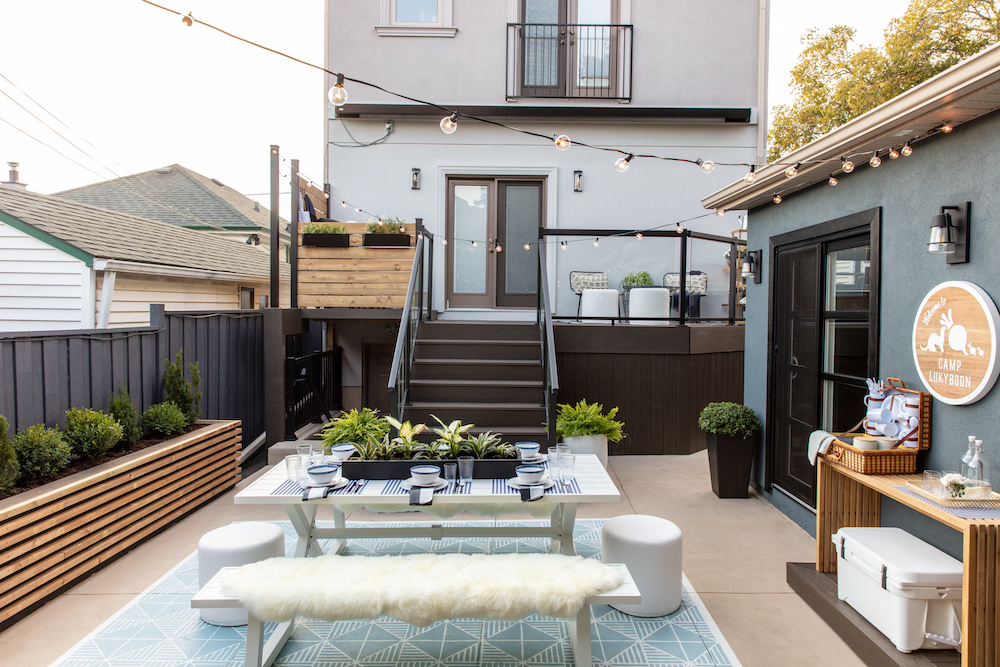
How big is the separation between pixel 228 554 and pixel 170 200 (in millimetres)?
13708

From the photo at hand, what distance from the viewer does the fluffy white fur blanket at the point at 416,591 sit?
7.22ft

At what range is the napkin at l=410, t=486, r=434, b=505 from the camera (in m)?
2.56

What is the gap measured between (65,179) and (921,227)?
52.2 ft

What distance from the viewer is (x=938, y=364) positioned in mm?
2855

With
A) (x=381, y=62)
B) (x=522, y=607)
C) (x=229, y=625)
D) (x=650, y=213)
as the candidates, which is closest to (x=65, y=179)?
(x=381, y=62)

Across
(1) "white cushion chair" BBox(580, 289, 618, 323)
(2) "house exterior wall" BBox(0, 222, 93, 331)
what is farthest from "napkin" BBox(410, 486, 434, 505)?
(2) "house exterior wall" BBox(0, 222, 93, 331)

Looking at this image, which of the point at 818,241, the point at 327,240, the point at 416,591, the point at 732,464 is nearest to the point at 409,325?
the point at 327,240

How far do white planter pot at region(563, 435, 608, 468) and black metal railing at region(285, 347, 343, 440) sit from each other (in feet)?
9.70

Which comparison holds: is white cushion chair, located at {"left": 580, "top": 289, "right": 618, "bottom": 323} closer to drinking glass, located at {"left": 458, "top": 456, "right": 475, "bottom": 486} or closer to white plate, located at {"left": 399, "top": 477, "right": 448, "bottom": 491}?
drinking glass, located at {"left": 458, "top": 456, "right": 475, "bottom": 486}

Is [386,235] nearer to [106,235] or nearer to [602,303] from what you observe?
[602,303]

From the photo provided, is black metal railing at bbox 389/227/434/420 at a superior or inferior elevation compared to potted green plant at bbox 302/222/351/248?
inferior

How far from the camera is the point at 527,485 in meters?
2.72

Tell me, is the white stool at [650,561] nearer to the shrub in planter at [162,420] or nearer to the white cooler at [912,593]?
the white cooler at [912,593]

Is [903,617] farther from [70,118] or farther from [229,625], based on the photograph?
[70,118]
